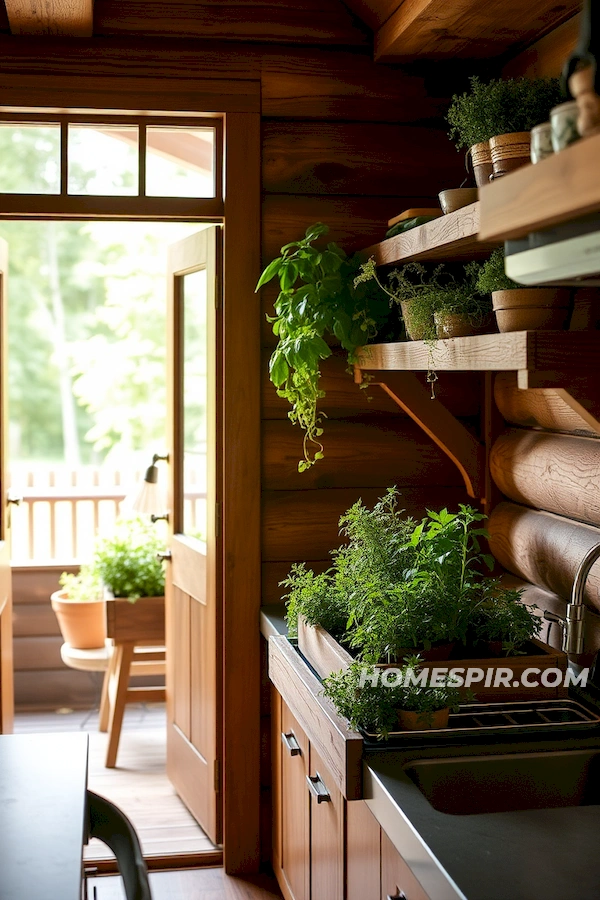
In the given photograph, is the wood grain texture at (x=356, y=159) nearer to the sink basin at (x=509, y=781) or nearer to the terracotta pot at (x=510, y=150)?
the terracotta pot at (x=510, y=150)

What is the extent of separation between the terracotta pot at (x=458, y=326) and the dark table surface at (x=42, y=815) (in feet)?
3.94

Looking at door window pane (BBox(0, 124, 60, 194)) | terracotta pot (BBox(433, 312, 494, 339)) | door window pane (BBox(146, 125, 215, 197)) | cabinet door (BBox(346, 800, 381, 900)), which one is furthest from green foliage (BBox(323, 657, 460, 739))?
door window pane (BBox(0, 124, 60, 194))

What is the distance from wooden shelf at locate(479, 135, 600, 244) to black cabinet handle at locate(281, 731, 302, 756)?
1708 millimetres

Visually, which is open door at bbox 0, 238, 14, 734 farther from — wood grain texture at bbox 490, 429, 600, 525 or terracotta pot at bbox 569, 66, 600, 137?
terracotta pot at bbox 569, 66, 600, 137

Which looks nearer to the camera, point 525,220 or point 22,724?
point 525,220

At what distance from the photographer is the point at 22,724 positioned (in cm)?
477

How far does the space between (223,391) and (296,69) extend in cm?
103

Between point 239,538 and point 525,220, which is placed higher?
point 525,220

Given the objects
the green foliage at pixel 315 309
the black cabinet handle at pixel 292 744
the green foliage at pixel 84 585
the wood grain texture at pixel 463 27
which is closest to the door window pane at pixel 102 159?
the green foliage at pixel 315 309

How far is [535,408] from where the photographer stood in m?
2.68

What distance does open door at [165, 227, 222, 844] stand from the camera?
327 centimetres

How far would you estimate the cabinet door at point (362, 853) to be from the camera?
1.89m

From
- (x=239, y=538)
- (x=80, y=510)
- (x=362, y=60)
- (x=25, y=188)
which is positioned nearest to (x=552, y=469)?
(x=239, y=538)

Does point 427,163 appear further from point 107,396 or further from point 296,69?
point 107,396
